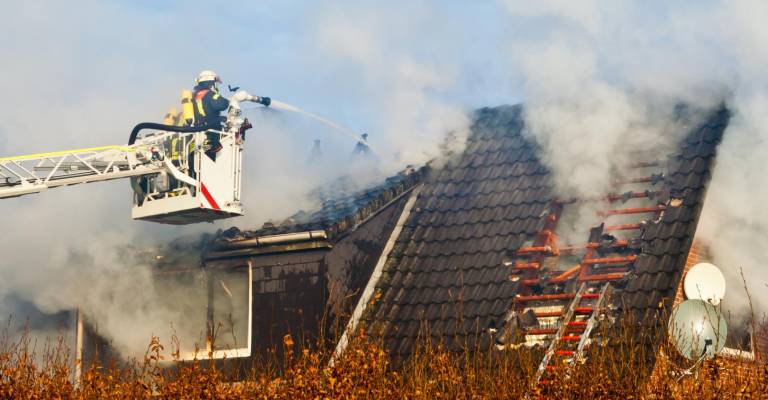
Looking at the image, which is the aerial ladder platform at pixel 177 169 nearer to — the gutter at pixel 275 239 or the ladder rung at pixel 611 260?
the gutter at pixel 275 239

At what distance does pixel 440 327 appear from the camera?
1493 centimetres

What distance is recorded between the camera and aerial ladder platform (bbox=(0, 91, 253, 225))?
1652 centimetres

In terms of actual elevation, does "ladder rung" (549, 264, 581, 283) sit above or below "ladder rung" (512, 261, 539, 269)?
below

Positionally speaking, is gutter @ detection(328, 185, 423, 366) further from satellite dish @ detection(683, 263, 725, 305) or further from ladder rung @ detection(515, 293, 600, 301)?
satellite dish @ detection(683, 263, 725, 305)

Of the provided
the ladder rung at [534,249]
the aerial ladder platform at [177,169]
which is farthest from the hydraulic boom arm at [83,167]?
the ladder rung at [534,249]

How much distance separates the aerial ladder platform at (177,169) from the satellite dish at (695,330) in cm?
706

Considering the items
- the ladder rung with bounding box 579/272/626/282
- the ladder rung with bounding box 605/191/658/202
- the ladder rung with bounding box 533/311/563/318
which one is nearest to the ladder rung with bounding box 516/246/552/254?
the ladder rung with bounding box 579/272/626/282

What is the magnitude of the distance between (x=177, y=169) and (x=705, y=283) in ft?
23.8

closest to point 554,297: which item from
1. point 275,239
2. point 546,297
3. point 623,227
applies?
point 546,297

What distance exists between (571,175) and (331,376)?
24.2ft

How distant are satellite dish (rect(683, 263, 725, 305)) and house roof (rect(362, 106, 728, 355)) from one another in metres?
0.19

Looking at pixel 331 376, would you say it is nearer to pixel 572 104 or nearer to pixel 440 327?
pixel 440 327

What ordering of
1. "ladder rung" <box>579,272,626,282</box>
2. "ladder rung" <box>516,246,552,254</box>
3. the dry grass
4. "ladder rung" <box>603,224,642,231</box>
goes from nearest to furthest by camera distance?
the dry grass → "ladder rung" <box>579,272,626,282</box> → "ladder rung" <box>603,224,642,231</box> → "ladder rung" <box>516,246,552,254</box>

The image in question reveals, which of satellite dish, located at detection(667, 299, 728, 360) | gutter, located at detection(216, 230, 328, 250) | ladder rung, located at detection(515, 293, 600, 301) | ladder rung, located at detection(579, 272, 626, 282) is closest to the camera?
satellite dish, located at detection(667, 299, 728, 360)
